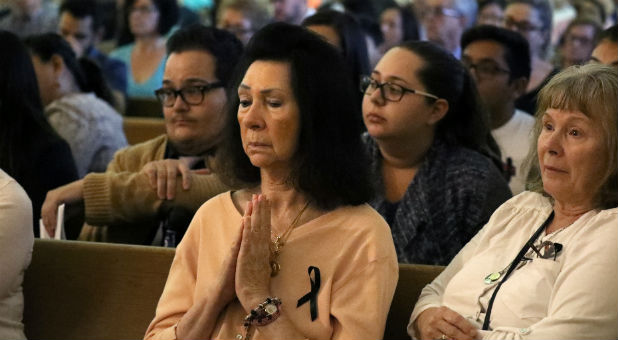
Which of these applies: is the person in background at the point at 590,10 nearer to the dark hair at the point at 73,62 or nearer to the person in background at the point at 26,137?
the dark hair at the point at 73,62

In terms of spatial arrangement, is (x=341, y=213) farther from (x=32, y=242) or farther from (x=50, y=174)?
(x=50, y=174)

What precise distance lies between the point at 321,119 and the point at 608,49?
4.92 feet

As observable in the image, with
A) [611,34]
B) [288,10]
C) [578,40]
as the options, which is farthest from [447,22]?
[611,34]

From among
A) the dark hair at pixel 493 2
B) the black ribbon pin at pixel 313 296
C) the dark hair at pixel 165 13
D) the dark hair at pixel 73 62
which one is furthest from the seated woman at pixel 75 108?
the dark hair at pixel 493 2

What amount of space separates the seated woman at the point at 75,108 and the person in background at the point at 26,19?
11.6ft

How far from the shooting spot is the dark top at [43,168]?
3.79 metres

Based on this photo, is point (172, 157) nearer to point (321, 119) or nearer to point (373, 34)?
point (321, 119)

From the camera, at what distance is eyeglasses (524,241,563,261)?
244cm

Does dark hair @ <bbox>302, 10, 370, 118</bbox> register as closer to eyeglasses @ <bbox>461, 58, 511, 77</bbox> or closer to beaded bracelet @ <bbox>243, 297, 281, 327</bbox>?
eyeglasses @ <bbox>461, 58, 511, 77</bbox>

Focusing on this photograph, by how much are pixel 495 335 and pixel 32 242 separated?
1.34m

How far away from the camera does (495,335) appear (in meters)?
2.41

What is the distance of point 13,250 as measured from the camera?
9.41 ft

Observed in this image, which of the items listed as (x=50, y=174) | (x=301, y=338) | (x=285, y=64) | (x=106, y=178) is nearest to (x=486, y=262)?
(x=301, y=338)

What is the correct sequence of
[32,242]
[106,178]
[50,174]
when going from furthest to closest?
[50,174], [106,178], [32,242]
